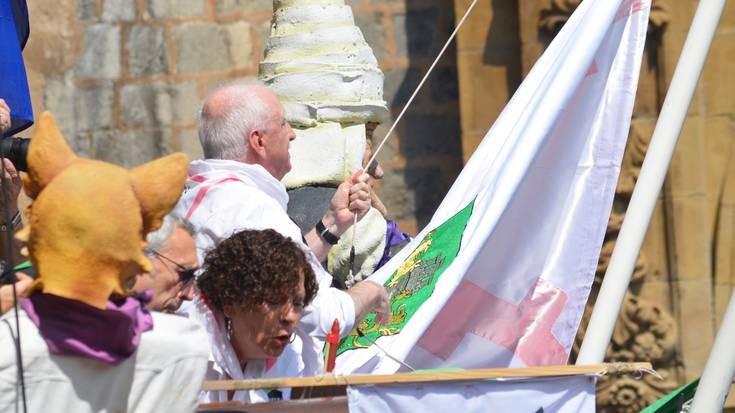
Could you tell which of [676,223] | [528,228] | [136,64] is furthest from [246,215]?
[136,64]

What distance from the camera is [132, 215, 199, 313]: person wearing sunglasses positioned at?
337 centimetres

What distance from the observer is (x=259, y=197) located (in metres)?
3.92

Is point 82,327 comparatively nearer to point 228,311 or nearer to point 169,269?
point 169,269

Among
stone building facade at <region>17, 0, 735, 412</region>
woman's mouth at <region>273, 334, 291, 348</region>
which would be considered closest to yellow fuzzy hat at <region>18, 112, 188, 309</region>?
woman's mouth at <region>273, 334, 291, 348</region>

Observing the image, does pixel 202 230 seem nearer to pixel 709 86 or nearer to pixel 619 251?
pixel 619 251

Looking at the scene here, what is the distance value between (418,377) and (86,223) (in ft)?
3.08

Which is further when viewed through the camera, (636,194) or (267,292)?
(636,194)

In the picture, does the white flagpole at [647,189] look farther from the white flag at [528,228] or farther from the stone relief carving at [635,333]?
the stone relief carving at [635,333]

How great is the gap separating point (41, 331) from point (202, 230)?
4.21ft

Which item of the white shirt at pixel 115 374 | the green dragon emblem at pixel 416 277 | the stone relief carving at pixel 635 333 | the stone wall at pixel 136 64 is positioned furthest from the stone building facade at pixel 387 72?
the white shirt at pixel 115 374

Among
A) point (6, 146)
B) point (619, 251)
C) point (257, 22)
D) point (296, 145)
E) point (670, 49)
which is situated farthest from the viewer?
point (257, 22)

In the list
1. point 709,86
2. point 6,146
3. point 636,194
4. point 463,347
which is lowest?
point 709,86

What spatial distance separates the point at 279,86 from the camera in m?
5.29

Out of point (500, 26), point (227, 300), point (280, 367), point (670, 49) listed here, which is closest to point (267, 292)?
point (227, 300)
